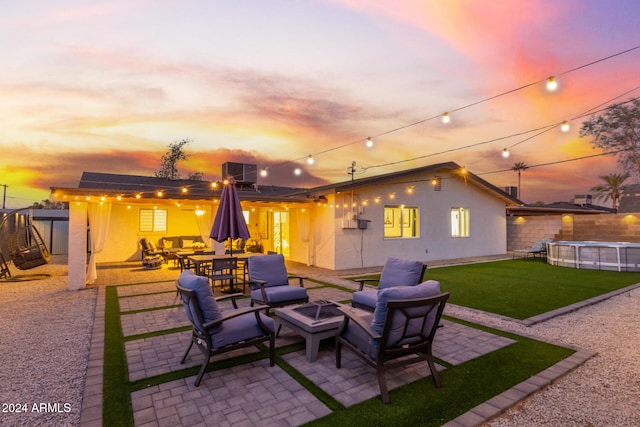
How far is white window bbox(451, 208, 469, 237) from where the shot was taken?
15.0 meters

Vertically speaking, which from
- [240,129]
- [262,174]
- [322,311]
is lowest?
[322,311]

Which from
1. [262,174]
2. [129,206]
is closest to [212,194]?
[262,174]

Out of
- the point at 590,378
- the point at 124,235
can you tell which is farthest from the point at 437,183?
the point at 124,235

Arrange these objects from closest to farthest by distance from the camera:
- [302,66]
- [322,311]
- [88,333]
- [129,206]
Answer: [322,311], [88,333], [302,66], [129,206]

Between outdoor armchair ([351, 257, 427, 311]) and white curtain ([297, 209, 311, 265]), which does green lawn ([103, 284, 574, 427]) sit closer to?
outdoor armchair ([351, 257, 427, 311])

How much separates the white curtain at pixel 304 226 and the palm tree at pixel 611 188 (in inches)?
1141

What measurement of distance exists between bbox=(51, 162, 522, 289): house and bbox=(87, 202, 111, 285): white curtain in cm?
3

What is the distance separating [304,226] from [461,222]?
25.3ft

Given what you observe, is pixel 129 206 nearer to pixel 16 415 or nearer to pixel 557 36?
Answer: pixel 16 415

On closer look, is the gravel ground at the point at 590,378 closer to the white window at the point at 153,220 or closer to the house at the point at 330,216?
the house at the point at 330,216

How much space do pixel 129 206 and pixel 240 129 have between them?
626 cm

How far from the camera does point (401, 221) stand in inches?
517

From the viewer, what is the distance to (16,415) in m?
2.77

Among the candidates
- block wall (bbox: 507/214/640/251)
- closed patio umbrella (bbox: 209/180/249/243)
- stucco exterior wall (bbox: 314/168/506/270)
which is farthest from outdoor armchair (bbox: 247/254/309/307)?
block wall (bbox: 507/214/640/251)
